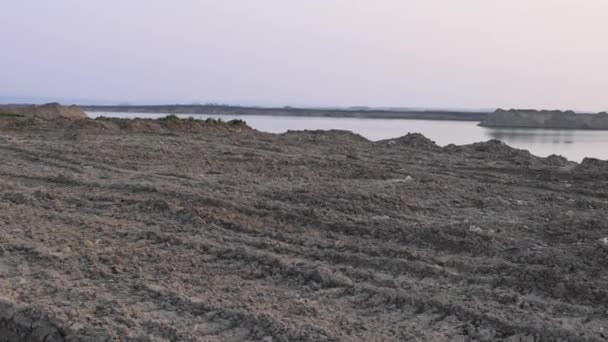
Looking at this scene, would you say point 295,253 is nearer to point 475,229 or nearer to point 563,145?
point 475,229

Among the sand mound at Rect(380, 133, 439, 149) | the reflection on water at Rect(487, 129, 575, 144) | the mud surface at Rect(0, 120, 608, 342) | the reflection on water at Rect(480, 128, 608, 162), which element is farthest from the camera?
the reflection on water at Rect(487, 129, 575, 144)

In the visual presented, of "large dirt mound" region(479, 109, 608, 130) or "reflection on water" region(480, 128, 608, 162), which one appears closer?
"reflection on water" region(480, 128, 608, 162)

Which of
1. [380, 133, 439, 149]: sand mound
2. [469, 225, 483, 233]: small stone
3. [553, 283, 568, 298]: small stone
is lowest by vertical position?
[553, 283, 568, 298]: small stone

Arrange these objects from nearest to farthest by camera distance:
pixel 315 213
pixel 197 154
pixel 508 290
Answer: pixel 508 290
pixel 315 213
pixel 197 154

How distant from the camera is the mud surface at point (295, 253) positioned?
12.7 ft

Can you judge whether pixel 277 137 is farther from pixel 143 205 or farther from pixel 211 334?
pixel 211 334

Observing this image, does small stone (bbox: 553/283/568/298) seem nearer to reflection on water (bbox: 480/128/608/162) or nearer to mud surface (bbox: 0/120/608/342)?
mud surface (bbox: 0/120/608/342)

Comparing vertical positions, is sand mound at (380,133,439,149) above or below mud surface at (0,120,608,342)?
above

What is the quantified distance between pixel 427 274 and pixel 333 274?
2.43 feet

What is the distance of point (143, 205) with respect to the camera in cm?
678

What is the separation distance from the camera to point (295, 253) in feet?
17.2

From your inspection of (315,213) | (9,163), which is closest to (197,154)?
(9,163)

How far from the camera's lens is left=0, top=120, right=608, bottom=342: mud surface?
387cm

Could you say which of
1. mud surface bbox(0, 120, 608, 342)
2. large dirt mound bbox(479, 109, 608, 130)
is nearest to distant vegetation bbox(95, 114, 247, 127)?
mud surface bbox(0, 120, 608, 342)
